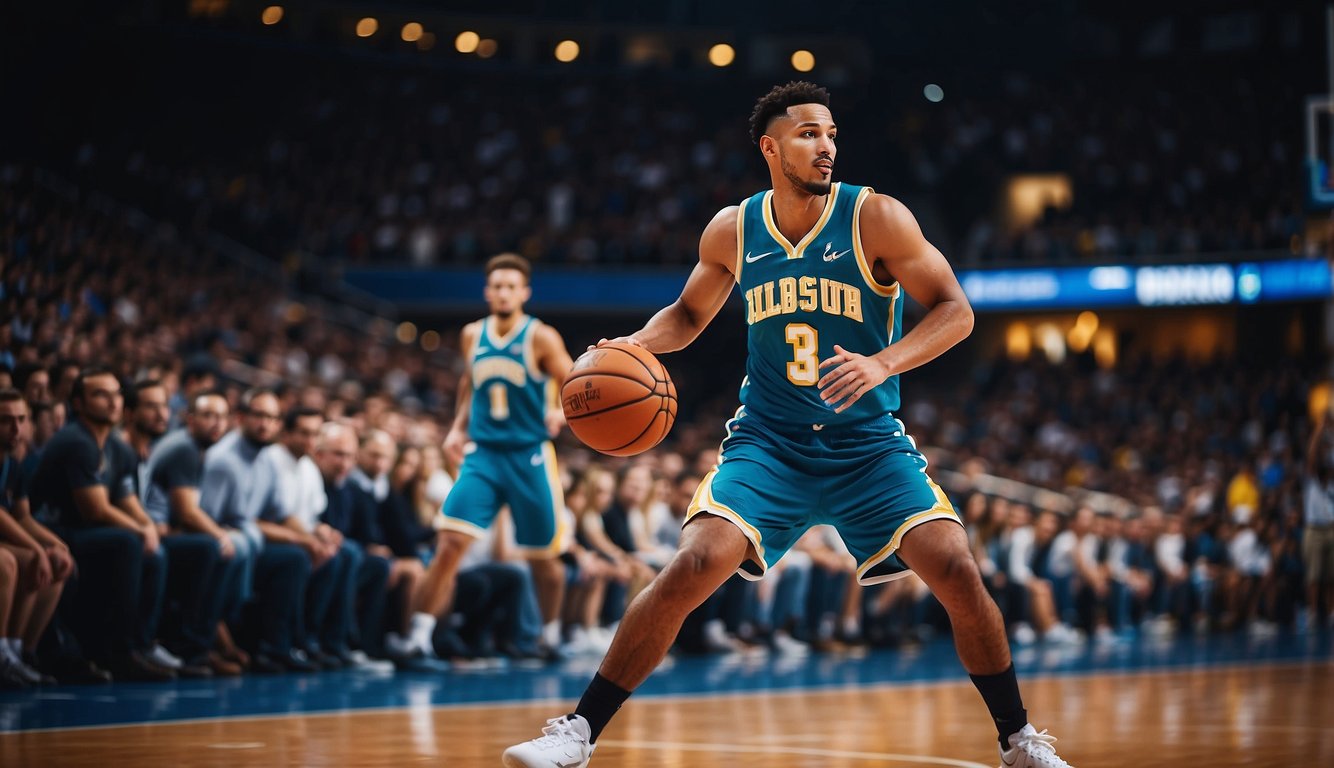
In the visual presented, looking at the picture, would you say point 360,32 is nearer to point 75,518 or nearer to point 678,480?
point 678,480

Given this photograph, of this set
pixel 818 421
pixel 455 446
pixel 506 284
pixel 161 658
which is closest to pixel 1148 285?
pixel 506 284

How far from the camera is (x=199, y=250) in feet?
72.2

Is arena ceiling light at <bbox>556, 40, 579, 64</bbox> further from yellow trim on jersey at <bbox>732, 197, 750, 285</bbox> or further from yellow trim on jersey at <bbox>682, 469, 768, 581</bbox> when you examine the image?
yellow trim on jersey at <bbox>682, 469, 768, 581</bbox>

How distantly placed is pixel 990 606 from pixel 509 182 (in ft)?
82.4

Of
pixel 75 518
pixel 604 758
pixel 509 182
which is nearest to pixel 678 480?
pixel 75 518

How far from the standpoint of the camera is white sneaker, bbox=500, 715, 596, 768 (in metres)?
4.45

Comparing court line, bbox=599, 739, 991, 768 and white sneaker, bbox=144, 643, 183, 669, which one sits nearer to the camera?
court line, bbox=599, 739, 991, 768

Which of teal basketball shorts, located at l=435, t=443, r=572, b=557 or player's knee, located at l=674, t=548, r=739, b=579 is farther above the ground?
teal basketball shorts, located at l=435, t=443, r=572, b=557

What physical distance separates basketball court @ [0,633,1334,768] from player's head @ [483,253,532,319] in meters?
2.10

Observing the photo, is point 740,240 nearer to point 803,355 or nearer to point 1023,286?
point 803,355

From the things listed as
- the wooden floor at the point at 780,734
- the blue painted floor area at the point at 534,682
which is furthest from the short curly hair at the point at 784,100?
the blue painted floor area at the point at 534,682

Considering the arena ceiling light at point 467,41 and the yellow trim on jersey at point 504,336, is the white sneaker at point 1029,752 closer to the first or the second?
the yellow trim on jersey at point 504,336

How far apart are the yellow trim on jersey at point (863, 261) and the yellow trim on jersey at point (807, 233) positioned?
0.08 meters

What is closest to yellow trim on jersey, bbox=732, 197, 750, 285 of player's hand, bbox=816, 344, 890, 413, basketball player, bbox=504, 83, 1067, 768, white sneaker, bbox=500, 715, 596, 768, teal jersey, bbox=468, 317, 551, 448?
basketball player, bbox=504, 83, 1067, 768
